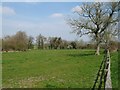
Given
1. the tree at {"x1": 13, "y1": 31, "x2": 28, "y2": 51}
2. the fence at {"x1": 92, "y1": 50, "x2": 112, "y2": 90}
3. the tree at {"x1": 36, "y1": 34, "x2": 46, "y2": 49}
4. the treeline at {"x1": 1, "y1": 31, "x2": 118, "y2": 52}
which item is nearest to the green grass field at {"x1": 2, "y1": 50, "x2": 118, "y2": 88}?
the fence at {"x1": 92, "y1": 50, "x2": 112, "y2": 90}

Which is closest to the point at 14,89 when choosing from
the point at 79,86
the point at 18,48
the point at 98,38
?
the point at 79,86

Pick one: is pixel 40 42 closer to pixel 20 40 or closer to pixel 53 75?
pixel 20 40

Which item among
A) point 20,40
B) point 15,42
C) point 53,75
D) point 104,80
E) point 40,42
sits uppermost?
point 20,40

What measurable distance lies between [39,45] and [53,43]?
681 centimetres

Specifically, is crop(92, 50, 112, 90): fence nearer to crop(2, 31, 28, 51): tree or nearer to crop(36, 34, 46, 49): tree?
crop(2, 31, 28, 51): tree

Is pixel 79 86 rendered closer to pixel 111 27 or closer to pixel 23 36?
pixel 111 27

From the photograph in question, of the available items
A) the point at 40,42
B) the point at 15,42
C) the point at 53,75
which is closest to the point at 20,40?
the point at 15,42

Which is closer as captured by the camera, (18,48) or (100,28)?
(100,28)

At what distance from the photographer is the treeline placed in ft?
251

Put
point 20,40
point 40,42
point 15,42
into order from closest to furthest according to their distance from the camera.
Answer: point 15,42 < point 20,40 < point 40,42

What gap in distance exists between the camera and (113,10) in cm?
4353

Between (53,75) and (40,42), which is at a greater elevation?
(40,42)

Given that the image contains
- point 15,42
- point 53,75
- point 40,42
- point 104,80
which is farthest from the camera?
point 40,42

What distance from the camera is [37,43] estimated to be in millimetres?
112500
